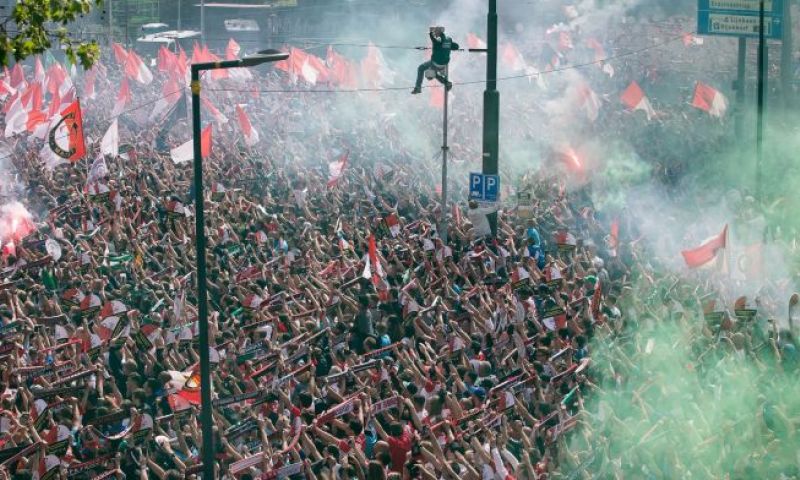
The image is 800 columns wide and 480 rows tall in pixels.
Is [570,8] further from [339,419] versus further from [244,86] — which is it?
[339,419]

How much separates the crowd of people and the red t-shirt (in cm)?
1

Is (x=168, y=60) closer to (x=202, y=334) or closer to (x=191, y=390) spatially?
(x=191, y=390)

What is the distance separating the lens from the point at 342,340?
14648 millimetres

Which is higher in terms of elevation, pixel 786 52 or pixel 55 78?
pixel 786 52

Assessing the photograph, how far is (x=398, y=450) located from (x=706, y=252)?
23.9 feet

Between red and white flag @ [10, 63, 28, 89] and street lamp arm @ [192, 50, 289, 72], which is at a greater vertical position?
street lamp arm @ [192, 50, 289, 72]

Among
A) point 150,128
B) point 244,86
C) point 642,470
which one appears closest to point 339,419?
point 642,470

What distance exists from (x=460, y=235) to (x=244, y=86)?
81.2ft

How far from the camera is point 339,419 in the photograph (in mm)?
11859

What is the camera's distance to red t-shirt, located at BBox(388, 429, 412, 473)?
10.9 m

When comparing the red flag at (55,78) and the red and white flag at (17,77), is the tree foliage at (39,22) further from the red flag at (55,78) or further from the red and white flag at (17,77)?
the red and white flag at (17,77)

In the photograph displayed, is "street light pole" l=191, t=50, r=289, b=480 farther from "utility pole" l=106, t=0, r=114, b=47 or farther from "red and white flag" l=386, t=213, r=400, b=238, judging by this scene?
"utility pole" l=106, t=0, r=114, b=47

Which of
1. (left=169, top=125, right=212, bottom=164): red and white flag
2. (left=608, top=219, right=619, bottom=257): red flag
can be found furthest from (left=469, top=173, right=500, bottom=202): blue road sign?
(left=169, top=125, right=212, bottom=164): red and white flag

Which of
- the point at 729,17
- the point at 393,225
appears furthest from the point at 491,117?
the point at 729,17
